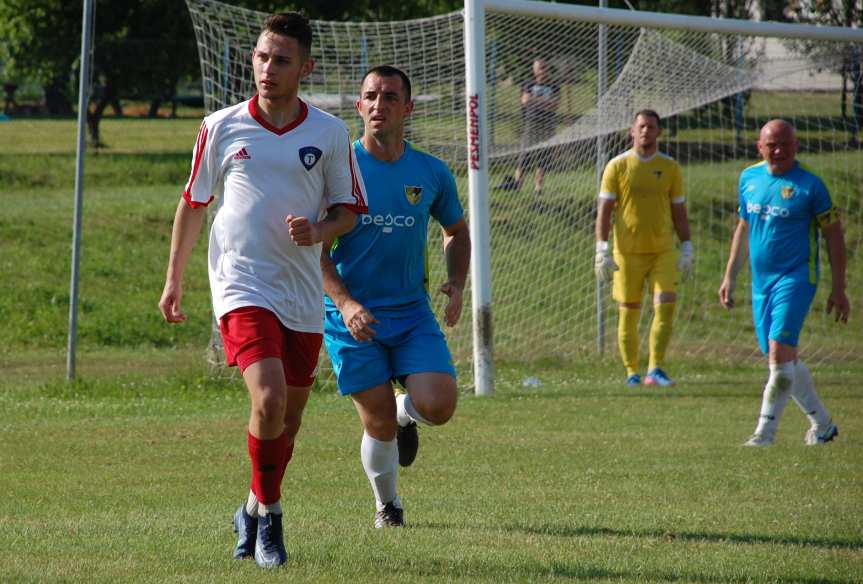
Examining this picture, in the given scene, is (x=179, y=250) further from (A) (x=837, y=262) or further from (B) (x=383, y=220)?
(A) (x=837, y=262)

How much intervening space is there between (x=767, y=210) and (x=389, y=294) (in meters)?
4.06

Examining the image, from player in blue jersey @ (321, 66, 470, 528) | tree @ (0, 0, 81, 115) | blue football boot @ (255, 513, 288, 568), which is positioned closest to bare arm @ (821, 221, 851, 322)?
player in blue jersey @ (321, 66, 470, 528)

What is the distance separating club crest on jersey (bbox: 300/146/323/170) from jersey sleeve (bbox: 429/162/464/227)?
111 cm

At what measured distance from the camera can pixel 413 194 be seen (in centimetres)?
634

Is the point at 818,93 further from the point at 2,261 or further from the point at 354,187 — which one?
the point at 354,187

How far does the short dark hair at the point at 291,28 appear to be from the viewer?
5453 mm

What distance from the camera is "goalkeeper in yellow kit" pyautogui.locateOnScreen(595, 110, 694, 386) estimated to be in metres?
12.7

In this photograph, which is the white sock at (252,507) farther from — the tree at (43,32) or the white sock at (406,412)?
the tree at (43,32)

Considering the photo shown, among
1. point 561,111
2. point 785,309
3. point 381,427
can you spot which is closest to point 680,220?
point 561,111

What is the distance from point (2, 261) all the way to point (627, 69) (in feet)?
29.3

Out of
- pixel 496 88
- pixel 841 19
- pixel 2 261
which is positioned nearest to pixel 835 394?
pixel 496 88

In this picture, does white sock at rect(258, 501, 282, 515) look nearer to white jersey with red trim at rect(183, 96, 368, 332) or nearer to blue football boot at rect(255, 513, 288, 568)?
blue football boot at rect(255, 513, 288, 568)

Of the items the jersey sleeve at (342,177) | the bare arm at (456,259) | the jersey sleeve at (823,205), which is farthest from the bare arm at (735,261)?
the jersey sleeve at (342,177)

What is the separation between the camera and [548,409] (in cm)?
1116
